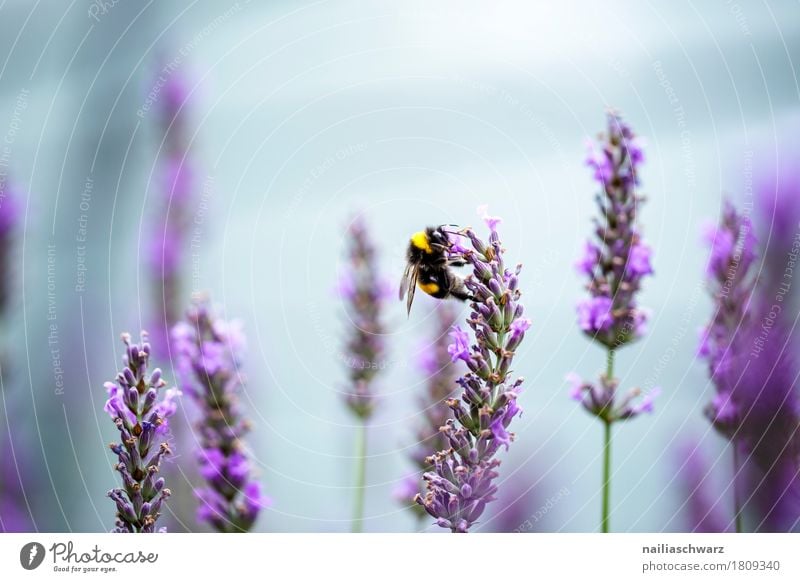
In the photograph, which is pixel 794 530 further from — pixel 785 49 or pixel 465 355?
pixel 785 49

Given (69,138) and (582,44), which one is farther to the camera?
(69,138)

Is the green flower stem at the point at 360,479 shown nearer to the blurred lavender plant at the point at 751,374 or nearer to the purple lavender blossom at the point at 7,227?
the blurred lavender plant at the point at 751,374

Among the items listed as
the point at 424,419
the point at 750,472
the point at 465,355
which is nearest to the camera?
the point at 465,355

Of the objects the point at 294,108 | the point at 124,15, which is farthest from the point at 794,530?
the point at 124,15

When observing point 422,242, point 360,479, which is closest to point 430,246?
point 422,242

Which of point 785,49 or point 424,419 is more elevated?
point 785,49

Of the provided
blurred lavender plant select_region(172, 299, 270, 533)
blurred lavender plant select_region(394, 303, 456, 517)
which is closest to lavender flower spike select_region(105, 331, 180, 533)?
blurred lavender plant select_region(172, 299, 270, 533)

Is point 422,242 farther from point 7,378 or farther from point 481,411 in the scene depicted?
point 7,378
